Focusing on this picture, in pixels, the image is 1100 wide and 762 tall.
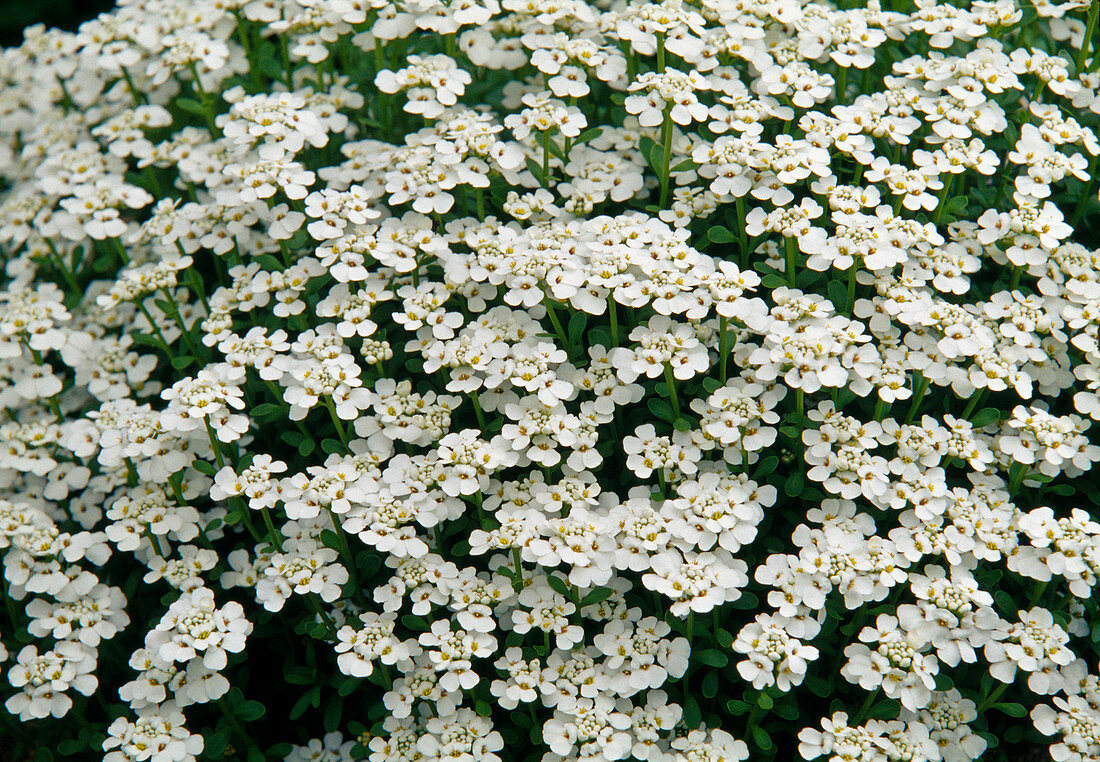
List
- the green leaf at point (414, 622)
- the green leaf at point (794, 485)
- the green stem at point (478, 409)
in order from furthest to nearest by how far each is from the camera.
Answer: the green stem at point (478, 409)
the green leaf at point (794, 485)
the green leaf at point (414, 622)

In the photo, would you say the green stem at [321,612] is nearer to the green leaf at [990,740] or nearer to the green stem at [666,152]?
the green stem at [666,152]

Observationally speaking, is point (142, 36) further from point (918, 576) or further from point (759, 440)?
point (918, 576)

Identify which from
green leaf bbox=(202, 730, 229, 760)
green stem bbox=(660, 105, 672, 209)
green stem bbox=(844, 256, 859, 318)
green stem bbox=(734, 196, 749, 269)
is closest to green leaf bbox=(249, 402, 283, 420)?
green leaf bbox=(202, 730, 229, 760)

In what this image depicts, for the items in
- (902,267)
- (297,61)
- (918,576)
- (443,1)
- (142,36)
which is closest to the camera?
(918,576)

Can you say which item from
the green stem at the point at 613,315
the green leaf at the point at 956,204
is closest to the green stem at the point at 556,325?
the green stem at the point at 613,315

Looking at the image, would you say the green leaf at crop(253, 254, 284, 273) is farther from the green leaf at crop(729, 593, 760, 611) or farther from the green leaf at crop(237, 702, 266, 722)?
the green leaf at crop(729, 593, 760, 611)

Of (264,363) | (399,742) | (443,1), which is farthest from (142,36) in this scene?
(399,742)
